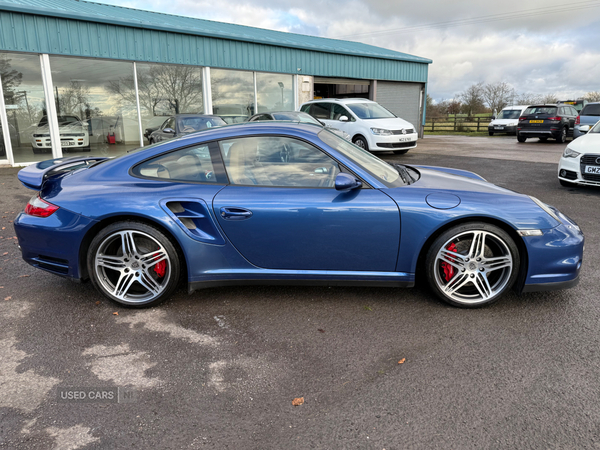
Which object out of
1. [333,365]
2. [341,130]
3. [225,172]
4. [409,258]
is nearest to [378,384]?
[333,365]

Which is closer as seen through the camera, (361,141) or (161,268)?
(161,268)

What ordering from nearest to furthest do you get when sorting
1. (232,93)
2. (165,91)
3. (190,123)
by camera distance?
1. (190,123)
2. (165,91)
3. (232,93)

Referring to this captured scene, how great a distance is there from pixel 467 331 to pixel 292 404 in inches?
54.2

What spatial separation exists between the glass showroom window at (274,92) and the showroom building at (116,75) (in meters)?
0.04

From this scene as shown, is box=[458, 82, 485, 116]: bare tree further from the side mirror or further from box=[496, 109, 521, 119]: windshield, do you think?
the side mirror

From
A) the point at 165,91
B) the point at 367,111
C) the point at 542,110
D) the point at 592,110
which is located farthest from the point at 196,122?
the point at 592,110

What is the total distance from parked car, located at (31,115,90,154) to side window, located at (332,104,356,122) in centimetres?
758

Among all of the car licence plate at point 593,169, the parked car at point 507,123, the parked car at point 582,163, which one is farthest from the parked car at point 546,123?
the car licence plate at point 593,169

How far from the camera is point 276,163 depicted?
10.8 ft

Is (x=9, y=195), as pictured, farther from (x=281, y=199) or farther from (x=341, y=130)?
(x=341, y=130)

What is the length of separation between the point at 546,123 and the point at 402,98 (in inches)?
273

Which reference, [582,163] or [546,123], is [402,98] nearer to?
[546,123]

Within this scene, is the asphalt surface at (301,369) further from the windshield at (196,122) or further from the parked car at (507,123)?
the parked car at (507,123)

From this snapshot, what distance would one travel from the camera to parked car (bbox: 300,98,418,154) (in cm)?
1238
